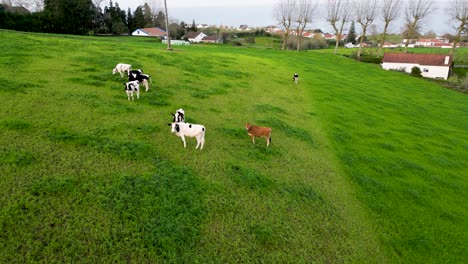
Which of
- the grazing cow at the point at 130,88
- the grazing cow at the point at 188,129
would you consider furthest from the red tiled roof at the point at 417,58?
the grazing cow at the point at 188,129

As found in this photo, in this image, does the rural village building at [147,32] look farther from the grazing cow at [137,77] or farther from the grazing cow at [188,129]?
the grazing cow at [188,129]

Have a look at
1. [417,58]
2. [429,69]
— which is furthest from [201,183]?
[417,58]

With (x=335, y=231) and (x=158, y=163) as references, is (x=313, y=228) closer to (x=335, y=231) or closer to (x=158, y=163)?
(x=335, y=231)

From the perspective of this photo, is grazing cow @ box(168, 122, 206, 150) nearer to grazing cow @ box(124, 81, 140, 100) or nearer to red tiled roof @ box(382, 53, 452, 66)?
grazing cow @ box(124, 81, 140, 100)

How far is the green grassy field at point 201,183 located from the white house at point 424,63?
Result: 48086mm

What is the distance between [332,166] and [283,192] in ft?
11.3

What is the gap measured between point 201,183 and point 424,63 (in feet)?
213

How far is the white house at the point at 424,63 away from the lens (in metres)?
52.8

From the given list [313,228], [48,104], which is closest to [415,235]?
[313,228]

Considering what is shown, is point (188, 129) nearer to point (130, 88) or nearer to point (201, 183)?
point (201, 183)

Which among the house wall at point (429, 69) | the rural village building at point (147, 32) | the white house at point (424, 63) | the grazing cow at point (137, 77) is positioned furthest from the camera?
the rural village building at point (147, 32)

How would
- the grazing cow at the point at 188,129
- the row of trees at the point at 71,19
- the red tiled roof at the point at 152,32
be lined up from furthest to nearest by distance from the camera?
the red tiled roof at the point at 152,32
the row of trees at the point at 71,19
the grazing cow at the point at 188,129

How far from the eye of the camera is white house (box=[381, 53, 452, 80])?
5281 cm

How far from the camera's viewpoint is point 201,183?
23.2 feet
